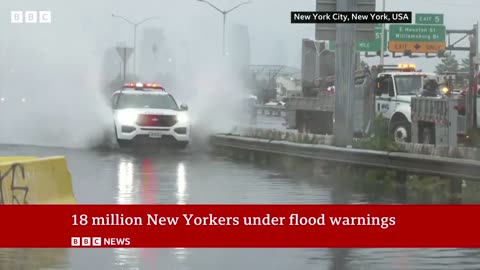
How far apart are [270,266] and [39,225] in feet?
7.69

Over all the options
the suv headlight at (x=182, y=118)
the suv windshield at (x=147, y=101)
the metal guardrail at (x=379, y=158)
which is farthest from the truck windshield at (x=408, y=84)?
the suv windshield at (x=147, y=101)

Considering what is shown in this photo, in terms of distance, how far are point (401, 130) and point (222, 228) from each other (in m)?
18.6

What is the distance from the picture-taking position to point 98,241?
32.0 feet

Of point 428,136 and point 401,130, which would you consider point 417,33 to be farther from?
point 428,136

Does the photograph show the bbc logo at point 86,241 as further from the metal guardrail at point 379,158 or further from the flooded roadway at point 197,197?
the metal guardrail at point 379,158

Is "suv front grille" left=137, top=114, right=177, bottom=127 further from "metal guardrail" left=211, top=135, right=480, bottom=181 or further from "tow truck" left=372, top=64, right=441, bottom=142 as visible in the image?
"tow truck" left=372, top=64, right=441, bottom=142

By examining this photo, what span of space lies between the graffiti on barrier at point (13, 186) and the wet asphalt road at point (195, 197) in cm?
68

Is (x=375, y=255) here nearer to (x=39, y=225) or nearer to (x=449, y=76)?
(x=39, y=225)

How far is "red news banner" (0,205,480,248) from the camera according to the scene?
32.1 feet

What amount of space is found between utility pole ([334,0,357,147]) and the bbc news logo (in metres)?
12.4

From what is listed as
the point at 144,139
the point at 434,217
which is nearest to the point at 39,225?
the point at 434,217

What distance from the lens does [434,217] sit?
12.1m

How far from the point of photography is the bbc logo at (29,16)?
36.4m
